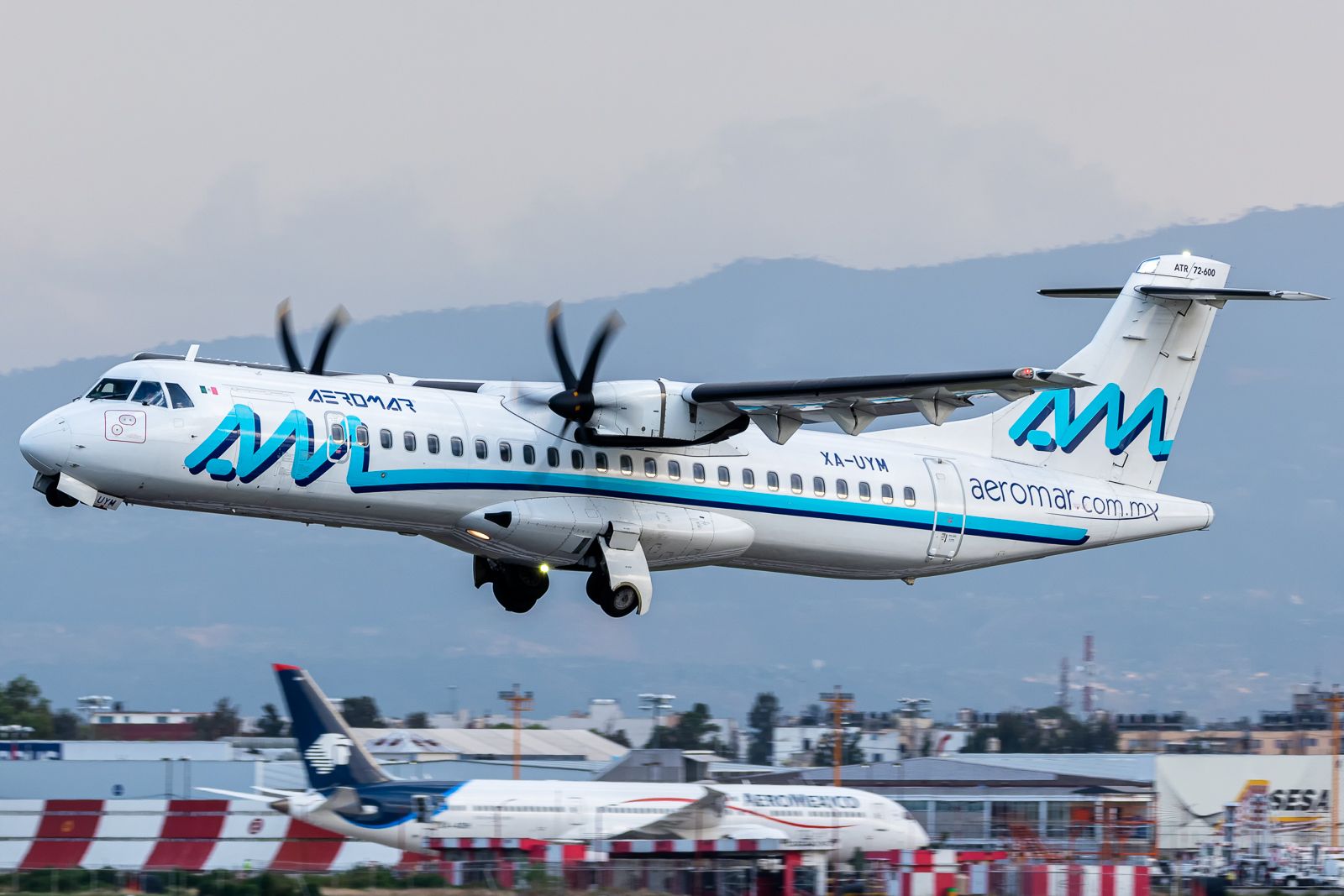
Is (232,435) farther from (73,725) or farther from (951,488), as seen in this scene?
(73,725)

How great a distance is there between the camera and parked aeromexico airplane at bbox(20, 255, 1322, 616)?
2034 centimetres

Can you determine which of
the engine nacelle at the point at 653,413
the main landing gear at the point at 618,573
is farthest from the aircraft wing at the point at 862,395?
the main landing gear at the point at 618,573

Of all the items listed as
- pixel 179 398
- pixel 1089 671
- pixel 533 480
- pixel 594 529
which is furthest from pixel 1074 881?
pixel 1089 671

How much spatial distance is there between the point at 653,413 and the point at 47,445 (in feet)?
24.5

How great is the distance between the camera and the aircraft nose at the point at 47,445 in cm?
1948

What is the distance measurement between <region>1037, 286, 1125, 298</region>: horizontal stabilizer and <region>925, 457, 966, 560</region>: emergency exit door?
3429 mm

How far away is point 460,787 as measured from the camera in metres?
24.3

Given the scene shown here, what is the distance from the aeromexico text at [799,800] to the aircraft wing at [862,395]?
233 inches

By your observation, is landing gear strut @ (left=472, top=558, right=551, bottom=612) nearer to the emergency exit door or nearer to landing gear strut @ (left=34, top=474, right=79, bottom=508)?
the emergency exit door

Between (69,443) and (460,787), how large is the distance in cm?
771

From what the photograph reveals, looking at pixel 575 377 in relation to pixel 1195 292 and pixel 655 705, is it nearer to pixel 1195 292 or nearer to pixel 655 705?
pixel 1195 292

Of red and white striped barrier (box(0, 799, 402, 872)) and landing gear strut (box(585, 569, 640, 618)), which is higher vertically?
landing gear strut (box(585, 569, 640, 618))

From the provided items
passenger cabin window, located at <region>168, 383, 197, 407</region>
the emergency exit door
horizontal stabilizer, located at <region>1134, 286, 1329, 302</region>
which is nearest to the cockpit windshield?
passenger cabin window, located at <region>168, 383, 197, 407</region>

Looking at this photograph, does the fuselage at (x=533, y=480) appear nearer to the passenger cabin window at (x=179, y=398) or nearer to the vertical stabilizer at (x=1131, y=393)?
the passenger cabin window at (x=179, y=398)
